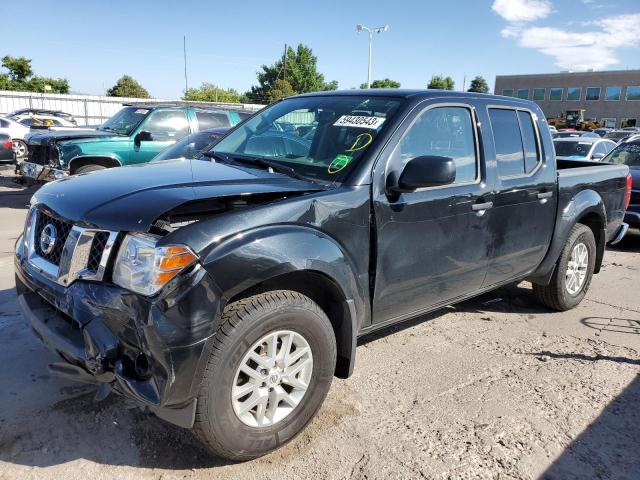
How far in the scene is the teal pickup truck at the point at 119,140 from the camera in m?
8.72

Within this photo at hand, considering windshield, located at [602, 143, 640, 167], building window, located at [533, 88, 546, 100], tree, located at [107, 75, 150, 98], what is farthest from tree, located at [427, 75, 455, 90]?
windshield, located at [602, 143, 640, 167]

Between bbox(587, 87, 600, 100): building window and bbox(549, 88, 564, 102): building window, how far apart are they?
125 inches

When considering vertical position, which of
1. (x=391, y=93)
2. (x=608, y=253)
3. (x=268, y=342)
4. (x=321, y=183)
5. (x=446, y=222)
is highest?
(x=391, y=93)

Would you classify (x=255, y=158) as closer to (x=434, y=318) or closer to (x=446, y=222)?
(x=446, y=222)

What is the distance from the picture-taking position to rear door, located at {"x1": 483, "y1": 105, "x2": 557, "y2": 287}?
3863 mm

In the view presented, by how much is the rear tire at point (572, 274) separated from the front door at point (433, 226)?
1.38 m

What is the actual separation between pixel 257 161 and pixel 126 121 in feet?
24.6

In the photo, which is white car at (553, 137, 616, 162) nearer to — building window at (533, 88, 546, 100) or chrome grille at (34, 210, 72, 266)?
chrome grille at (34, 210, 72, 266)

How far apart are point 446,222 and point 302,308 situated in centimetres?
131

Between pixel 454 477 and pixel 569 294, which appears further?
pixel 569 294

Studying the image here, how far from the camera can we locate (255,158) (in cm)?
346

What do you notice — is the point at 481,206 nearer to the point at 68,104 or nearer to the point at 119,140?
the point at 119,140

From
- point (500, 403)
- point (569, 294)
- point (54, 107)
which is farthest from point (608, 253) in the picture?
point (54, 107)

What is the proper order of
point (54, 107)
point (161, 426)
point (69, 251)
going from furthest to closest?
1. point (54, 107)
2. point (161, 426)
3. point (69, 251)
